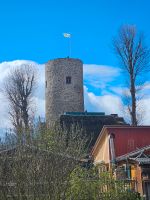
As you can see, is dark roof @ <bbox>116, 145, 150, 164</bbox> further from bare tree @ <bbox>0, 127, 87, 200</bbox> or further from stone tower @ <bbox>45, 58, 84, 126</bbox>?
stone tower @ <bbox>45, 58, 84, 126</bbox>

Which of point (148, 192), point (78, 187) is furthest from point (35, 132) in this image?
point (148, 192)

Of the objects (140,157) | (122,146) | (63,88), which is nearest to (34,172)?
(140,157)

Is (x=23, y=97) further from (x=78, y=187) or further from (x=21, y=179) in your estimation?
(x=21, y=179)

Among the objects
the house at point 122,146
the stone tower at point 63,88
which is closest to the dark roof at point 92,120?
the stone tower at point 63,88

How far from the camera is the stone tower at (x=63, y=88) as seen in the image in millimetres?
46469

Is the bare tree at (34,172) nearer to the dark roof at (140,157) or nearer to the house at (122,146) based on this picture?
the dark roof at (140,157)

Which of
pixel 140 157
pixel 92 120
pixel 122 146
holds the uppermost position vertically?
pixel 92 120

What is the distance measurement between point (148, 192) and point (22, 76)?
23794 millimetres

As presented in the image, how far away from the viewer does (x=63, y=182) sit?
1258cm

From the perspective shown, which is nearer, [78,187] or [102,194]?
[78,187]

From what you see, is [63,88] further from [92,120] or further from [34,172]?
[34,172]

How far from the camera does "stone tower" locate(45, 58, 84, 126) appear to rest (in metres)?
46.5

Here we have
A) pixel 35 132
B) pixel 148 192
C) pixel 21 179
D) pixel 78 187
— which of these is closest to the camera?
pixel 21 179

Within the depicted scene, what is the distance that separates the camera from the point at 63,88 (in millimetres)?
46875
